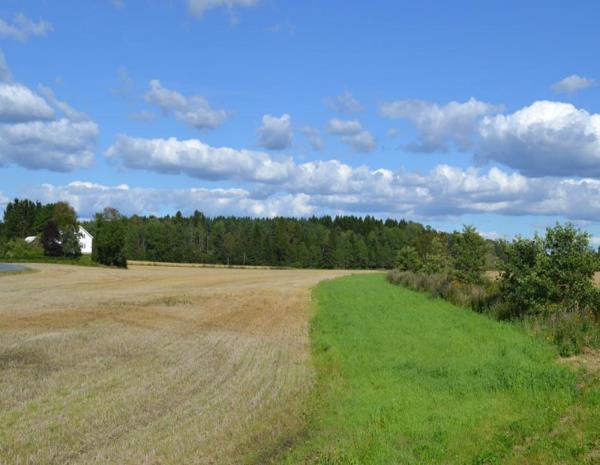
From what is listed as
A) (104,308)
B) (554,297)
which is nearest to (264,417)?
(554,297)

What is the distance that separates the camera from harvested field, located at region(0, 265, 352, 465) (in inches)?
363

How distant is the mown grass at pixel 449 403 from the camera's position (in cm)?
888

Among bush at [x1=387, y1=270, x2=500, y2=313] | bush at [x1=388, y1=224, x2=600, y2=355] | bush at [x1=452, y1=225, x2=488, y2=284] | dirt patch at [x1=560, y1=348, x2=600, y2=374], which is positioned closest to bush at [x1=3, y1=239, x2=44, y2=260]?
bush at [x1=387, y1=270, x2=500, y2=313]

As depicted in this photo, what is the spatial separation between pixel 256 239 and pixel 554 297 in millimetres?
135011

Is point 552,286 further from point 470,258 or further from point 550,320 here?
point 470,258

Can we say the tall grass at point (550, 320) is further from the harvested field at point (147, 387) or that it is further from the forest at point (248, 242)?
the forest at point (248, 242)

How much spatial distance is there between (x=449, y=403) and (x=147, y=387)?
5784 mm

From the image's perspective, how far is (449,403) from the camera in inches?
464

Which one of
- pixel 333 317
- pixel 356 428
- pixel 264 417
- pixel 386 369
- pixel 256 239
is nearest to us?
pixel 356 428

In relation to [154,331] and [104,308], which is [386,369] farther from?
Result: [104,308]

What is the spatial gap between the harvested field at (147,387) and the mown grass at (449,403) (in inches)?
34.1

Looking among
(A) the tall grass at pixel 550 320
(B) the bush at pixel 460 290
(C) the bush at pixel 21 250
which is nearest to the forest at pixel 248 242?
(C) the bush at pixel 21 250

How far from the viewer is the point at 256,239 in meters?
156

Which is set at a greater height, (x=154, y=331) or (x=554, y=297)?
(x=554, y=297)
